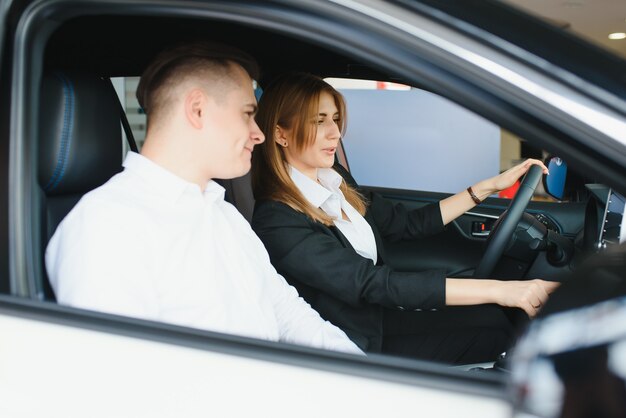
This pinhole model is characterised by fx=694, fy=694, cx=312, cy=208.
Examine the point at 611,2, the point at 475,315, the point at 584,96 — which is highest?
the point at 611,2

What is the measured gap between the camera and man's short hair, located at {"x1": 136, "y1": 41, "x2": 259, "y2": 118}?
1.27 metres

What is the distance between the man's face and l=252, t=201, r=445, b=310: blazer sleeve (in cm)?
33

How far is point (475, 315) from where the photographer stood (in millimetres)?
1979

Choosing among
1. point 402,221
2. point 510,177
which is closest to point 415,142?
point 402,221

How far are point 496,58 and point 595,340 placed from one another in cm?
32

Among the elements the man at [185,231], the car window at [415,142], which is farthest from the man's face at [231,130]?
the car window at [415,142]

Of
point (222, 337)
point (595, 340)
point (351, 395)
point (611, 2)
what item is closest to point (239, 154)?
point (222, 337)

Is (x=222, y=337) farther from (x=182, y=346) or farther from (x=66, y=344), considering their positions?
(x=66, y=344)

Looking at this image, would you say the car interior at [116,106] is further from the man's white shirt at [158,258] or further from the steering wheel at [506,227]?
the steering wheel at [506,227]

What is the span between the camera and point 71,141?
1.17 meters

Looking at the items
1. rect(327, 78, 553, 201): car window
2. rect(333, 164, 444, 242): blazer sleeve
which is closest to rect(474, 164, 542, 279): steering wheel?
rect(333, 164, 444, 242): blazer sleeve

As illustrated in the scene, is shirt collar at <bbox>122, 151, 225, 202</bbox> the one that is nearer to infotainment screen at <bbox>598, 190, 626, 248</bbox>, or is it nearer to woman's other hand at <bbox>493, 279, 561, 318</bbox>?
woman's other hand at <bbox>493, 279, 561, 318</bbox>

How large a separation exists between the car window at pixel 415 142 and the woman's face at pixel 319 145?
3604 millimetres

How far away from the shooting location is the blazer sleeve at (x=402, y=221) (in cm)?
228
